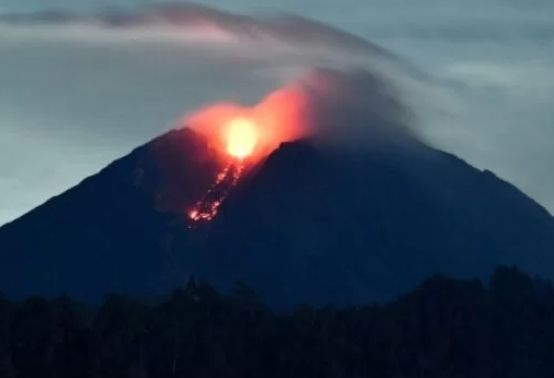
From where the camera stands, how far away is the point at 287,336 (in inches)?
5138

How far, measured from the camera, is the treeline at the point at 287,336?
114m

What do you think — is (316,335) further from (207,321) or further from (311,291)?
(311,291)

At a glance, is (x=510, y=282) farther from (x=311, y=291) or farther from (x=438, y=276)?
(x=311, y=291)

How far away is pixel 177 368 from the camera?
401ft

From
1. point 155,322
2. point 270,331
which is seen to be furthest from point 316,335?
point 155,322

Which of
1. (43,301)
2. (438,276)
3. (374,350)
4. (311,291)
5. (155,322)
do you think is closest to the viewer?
(43,301)

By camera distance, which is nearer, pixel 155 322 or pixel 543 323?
pixel 155 322

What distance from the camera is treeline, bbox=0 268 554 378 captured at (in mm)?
113875

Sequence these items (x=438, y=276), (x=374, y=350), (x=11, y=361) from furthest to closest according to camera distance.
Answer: (x=438, y=276), (x=374, y=350), (x=11, y=361)

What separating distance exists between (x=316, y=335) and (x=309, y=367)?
298cm

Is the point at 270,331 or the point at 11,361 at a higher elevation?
the point at 270,331

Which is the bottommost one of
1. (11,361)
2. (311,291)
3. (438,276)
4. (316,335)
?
(11,361)

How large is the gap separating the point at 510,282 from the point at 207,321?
3096 cm

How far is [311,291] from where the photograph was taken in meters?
200
